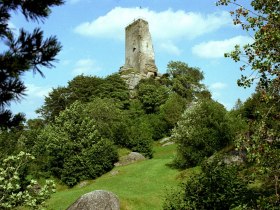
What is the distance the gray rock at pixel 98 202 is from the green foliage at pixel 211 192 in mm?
7239

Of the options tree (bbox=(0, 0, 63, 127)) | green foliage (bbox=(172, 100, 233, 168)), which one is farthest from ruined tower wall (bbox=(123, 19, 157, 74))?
tree (bbox=(0, 0, 63, 127))

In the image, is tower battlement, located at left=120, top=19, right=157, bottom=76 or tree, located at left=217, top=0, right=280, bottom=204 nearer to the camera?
tree, located at left=217, top=0, right=280, bottom=204

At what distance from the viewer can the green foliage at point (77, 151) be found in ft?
160

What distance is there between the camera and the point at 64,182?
49062 millimetres

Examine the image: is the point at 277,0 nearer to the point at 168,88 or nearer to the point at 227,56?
the point at 227,56

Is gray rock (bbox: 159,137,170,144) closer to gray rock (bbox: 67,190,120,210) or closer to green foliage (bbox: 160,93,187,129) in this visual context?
green foliage (bbox: 160,93,187,129)

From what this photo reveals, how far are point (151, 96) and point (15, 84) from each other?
232ft

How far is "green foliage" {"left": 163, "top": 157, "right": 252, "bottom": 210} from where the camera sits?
22.6 meters

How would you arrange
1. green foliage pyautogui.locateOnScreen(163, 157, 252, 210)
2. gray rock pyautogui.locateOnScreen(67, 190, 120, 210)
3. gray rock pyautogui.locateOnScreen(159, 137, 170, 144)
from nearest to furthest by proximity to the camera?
green foliage pyautogui.locateOnScreen(163, 157, 252, 210), gray rock pyautogui.locateOnScreen(67, 190, 120, 210), gray rock pyautogui.locateOnScreen(159, 137, 170, 144)

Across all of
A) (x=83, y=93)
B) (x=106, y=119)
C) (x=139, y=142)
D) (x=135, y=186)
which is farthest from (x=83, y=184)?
(x=83, y=93)

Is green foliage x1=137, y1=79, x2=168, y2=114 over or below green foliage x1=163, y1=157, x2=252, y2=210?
over

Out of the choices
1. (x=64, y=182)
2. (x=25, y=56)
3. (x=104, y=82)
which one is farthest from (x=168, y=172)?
(x=104, y=82)

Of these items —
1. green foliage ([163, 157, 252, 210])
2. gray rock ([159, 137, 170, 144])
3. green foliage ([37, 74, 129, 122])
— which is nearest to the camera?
green foliage ([163, 157, 252, 210])

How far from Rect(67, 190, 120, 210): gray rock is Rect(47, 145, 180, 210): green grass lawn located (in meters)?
1.84
